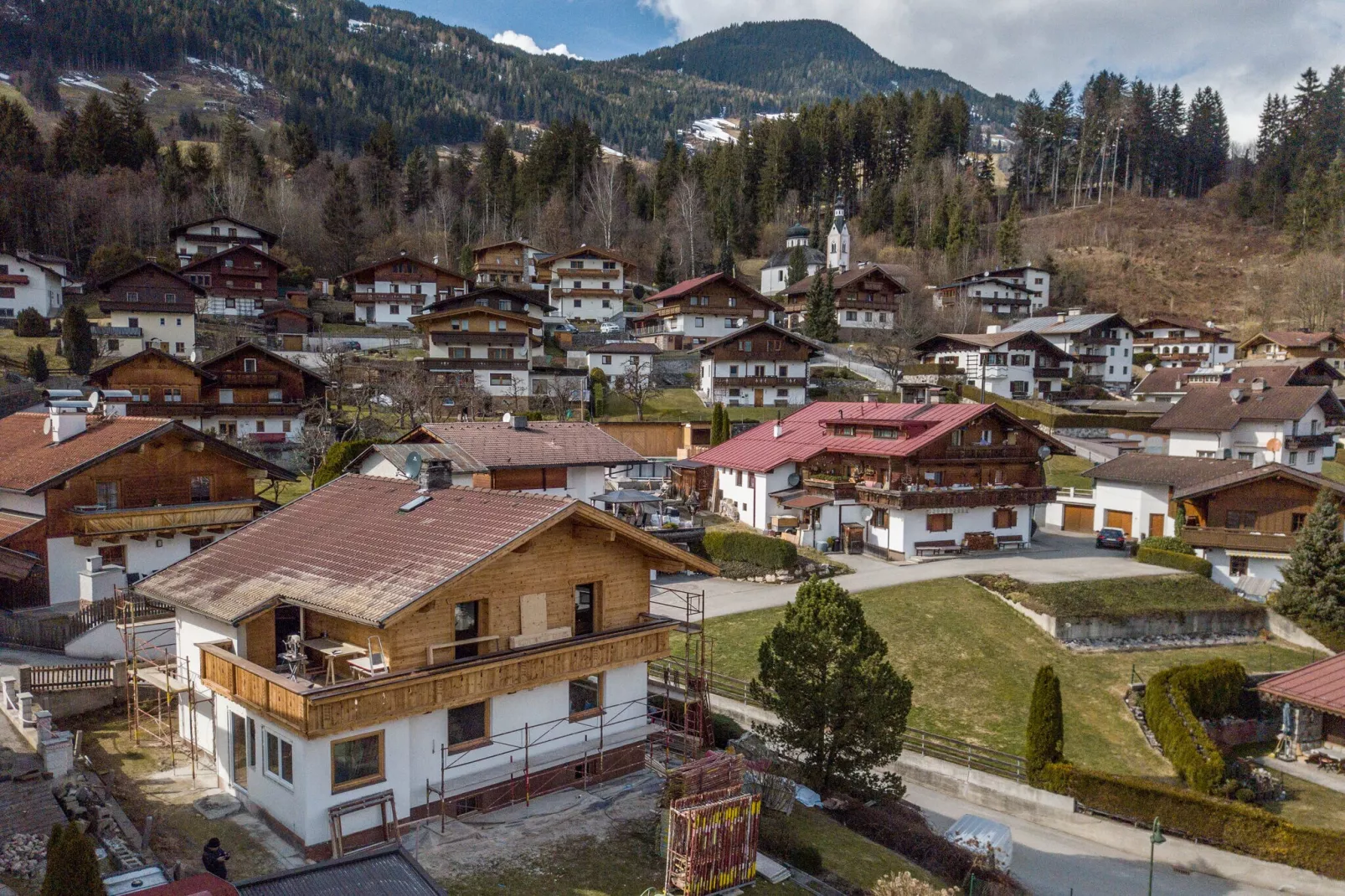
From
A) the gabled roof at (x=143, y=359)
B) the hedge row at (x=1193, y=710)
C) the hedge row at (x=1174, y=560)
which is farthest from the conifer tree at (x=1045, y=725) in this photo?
the gabled roof at (x=143, y=359)

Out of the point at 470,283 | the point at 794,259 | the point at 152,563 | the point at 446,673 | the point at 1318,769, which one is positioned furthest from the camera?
the point at 794,259

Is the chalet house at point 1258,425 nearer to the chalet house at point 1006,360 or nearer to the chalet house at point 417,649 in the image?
the chalet house at point 1006,360

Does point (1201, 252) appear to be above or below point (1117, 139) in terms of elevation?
below

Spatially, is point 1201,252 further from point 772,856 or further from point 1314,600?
point 772,856

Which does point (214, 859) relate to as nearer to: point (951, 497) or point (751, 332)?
point (951, 497)

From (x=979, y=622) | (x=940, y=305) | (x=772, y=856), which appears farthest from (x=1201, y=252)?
(x=772, y=856)

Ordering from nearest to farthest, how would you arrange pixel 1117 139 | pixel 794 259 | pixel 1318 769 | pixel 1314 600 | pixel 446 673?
pixel 446 673 < pixel 1318 769 < pixel 1314 600 < pixel 794 259 < pixel 1117 139

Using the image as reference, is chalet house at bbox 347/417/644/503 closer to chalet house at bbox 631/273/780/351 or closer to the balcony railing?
the balcony railing

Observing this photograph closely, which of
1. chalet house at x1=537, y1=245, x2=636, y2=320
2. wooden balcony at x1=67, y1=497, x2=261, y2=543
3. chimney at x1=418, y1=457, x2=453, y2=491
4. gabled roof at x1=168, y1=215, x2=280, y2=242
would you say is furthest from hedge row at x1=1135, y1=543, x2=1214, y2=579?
gabled roof at x1=168, y1=215, x2=280, y2=242
